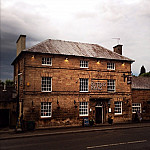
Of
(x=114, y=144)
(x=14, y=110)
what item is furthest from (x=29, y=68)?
(x=114, y=144)

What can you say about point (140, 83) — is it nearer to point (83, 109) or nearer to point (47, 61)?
point (83, 109)

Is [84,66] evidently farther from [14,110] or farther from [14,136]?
Result: [14,136]

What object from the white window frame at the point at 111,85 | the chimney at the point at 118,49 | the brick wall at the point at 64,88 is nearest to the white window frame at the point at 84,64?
the brick wall at the point at 64,88

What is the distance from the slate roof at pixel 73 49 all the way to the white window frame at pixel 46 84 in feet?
10.5

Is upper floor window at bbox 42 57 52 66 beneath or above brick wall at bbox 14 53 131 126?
above

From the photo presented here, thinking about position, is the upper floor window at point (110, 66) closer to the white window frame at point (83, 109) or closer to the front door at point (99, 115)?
the front door at point (99, 115)

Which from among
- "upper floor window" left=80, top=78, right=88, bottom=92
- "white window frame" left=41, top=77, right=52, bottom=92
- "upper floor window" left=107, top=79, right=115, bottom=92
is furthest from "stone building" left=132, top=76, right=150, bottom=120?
"white window frame" left=41, top=77, right=52, bottom=92

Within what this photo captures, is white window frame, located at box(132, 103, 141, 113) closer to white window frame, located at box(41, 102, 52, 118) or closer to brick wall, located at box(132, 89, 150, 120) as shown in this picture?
brick wall, located at box(132, 89, 150, 120)

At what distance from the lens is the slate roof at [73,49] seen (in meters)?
22.3

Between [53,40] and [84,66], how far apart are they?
5.69 metres

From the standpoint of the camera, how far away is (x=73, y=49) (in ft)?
79.8

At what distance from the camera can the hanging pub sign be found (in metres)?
23.8

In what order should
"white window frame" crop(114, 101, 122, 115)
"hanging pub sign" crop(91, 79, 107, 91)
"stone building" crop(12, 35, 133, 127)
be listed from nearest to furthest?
1. "stone building" crop(12, 35, 133, 127)
2. "hanging pub sign" crop(91, 79, 107, 91)
3. "white window frame" crop(114, 101, 122, 115)

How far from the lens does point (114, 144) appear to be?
1294 centimetres
